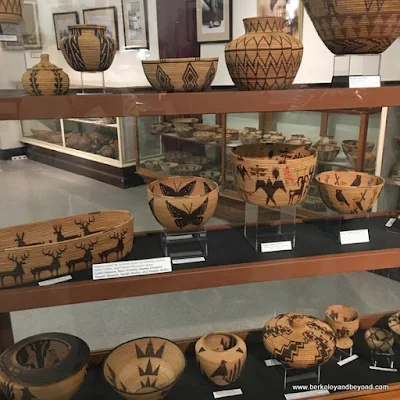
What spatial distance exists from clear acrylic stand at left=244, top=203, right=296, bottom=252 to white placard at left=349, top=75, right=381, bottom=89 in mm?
402

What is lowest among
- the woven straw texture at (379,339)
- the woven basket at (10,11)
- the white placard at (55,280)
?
the woven straw texture at (379,339)

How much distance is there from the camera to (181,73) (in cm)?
99

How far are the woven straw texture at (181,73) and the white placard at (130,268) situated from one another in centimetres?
44

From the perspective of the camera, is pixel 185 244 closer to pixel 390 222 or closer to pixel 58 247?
pixel 58 247

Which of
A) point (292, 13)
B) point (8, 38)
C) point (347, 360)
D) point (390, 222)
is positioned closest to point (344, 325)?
point (347, 360)

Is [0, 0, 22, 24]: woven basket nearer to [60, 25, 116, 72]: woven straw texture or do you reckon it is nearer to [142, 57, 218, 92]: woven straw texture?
[60, 25, 116, 72]: woven straw texture

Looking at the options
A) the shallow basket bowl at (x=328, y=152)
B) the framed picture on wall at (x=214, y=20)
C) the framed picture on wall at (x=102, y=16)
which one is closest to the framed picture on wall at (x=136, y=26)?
the framed picture on wall at (x=102, y=16)

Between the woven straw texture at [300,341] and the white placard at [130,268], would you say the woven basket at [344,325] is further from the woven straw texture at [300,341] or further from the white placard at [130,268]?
the white placard at [130,268]

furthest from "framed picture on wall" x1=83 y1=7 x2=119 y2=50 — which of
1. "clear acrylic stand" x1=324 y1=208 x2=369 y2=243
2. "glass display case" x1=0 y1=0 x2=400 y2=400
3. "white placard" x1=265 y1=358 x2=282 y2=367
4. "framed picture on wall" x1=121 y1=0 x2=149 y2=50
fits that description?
"white placard" x1=265 y1=358 x2=282 y2=367

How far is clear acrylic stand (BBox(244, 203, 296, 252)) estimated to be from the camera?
1.26 meters

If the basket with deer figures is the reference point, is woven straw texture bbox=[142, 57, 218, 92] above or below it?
above

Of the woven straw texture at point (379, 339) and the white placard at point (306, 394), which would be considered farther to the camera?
the woven straw texture at point (379, 339)

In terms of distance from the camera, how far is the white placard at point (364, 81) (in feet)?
3.43

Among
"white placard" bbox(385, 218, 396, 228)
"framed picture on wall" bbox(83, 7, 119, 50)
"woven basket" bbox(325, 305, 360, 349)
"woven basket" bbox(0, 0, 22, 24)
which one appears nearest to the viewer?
"woven basket" bbox(0, 0, 22, 24)
